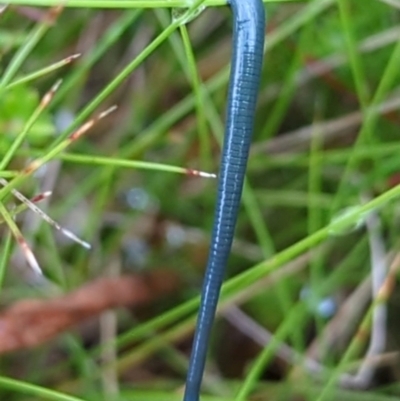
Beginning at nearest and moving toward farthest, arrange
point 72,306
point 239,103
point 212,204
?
point 239,103, point 72,306, point 212,204

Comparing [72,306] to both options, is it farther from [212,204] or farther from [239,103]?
[239,103]

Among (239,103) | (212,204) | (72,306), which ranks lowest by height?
(72,306)

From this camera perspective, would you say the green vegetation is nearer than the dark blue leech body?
No

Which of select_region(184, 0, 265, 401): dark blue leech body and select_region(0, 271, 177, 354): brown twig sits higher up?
select_region(184, 0, 265, 401): dark blue leech body

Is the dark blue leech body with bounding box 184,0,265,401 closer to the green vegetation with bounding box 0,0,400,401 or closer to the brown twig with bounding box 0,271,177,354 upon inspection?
the green vegetation with bounding box 0,0,400,401

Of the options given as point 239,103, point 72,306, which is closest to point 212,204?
point 72,306

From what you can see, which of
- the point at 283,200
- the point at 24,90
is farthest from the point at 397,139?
the point at 24,90

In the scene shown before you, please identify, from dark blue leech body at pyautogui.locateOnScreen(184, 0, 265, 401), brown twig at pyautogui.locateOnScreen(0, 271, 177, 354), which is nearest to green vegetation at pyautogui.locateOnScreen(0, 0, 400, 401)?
brown twig at pyautogui.locateOnScreen(0, 271, 177, 354)

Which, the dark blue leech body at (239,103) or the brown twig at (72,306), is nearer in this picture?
the dark blue leech body at (239,103)

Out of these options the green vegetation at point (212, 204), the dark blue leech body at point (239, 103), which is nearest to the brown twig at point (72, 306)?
the green vegetation at point (212, 204)

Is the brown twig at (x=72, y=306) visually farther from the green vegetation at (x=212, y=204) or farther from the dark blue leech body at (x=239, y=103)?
the dark blue leech body at (x=239, y=103)

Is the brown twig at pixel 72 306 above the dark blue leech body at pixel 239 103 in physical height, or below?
below
